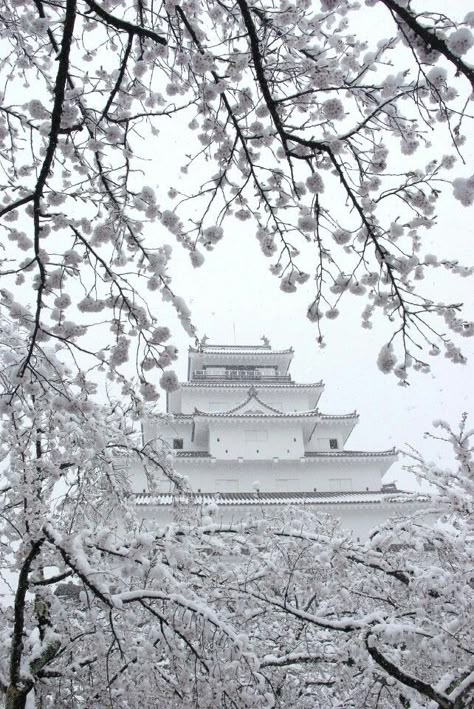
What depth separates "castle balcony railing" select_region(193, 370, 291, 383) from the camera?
24406mm

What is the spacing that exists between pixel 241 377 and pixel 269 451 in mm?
4580

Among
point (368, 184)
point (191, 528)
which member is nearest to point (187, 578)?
point (191, 528)

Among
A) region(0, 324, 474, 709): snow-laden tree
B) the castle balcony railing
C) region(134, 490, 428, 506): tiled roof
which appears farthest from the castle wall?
region(0, 324, 474, 709): snow-laden tree

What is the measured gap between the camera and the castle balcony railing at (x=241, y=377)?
80.1 feet

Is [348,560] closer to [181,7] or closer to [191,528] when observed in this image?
[191,528]

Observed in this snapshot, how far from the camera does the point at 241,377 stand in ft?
82.2

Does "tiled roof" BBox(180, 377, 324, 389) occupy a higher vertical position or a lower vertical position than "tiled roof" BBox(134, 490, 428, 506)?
higher

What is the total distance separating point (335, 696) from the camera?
684cm

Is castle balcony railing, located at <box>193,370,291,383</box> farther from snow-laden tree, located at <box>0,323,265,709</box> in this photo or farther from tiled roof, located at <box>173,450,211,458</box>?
snow-laden tree, located at <box>0,323,265,709</box>

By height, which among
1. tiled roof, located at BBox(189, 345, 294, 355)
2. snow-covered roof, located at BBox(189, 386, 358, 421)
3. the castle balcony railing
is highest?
tiled roof, located at BBox(189, 345, 294, 355)

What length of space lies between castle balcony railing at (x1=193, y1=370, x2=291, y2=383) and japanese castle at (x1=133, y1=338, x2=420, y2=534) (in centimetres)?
5

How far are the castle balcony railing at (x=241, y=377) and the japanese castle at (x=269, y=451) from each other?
0.05 meters

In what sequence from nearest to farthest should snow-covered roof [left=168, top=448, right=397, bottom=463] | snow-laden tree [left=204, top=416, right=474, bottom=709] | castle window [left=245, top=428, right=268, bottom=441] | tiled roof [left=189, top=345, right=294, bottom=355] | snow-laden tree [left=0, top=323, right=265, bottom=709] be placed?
1. snow-laden tree [left=0, top=323, right=265, bottom=709]
2. snow-laden tree [left=204, top=416, right=474, bottom=709]
3. snow-covered roof [left=168, top=448, right=397, bottom=463]
4. castle window [left=245, top=428, right=268, bottom=441]
5. tiled roof [left=189, top=345, right=294, bottom=355]

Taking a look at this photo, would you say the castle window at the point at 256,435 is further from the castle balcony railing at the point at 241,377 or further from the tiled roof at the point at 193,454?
the castle balcony railing at the point at 241,377
